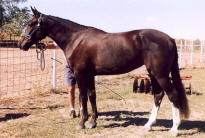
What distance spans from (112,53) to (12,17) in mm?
37831

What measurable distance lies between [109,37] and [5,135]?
104 inches

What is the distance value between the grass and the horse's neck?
5.55ft

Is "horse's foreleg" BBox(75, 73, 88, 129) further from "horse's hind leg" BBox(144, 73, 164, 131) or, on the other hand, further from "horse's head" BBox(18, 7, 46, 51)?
"horse's hind leg" BBox(144, 73, 164, 131)

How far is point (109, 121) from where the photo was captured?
5.04 m

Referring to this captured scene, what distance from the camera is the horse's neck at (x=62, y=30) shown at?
455cm

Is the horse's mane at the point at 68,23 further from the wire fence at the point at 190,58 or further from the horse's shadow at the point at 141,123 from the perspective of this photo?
the wire fence at the point at 190,58

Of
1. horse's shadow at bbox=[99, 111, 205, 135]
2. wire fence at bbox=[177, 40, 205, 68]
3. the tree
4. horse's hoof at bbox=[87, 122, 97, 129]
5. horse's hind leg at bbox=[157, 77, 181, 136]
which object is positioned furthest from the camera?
the tree

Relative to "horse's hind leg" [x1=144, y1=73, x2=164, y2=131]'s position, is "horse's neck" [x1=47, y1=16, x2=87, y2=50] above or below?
above

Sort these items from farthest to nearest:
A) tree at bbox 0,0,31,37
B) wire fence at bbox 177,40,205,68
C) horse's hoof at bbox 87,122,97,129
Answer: tree at bbox 0,0,31,37
wire fence at bbox 177,40,205,68
horse's hoof at bbox 87,122,97,129

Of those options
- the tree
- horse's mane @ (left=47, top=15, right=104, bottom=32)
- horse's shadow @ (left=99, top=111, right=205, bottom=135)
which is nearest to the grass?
horse's shadow @ (left=99, top=111, right=205, bottom=135)

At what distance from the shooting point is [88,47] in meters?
4.33

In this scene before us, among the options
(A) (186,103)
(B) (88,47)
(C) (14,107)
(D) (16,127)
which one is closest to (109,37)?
(B) (88,47)

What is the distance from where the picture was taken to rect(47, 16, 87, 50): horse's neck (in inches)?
179

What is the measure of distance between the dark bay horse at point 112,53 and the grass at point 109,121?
27cm
